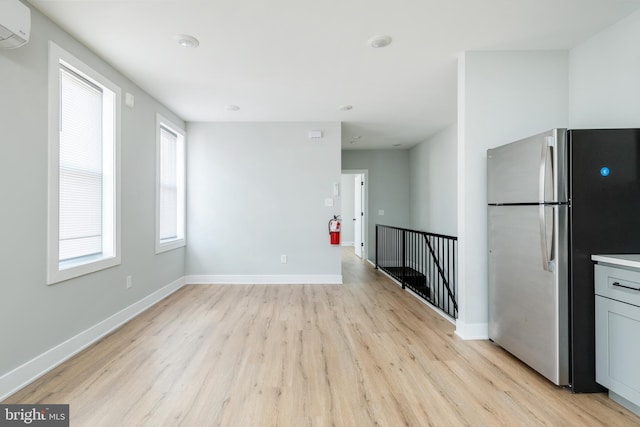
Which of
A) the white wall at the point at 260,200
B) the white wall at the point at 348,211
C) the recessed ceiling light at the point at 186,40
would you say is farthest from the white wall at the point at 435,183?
the recessed ceiling light at the point at 186,40

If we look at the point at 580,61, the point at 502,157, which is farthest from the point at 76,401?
the point at 580,61

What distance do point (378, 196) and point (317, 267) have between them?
9.61 feet

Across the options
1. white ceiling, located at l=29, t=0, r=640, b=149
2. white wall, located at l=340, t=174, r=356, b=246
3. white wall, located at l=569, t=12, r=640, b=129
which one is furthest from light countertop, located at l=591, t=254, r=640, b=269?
white wall, located at l=340, t=174, r=356, b=246

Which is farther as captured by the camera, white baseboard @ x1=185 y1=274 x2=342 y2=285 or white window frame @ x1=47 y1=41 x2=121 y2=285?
white baseboard @ x1=185 y1=274 x2=342 y2=285

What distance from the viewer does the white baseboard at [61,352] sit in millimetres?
1888

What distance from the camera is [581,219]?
1.92 meters

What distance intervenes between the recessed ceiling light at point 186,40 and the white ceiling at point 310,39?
0.05m

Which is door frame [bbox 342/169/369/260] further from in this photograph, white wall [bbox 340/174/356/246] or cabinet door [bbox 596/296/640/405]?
cabinet door [bbox 596/296/640/405]

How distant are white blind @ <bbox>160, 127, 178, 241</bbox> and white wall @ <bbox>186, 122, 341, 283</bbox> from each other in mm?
236

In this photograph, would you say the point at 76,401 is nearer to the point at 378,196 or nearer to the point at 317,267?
A: the point at 317,267

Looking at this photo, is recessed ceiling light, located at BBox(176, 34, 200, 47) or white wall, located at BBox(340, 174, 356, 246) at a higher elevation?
recessed ceiling light, located at BBox(176, 34, 200, 47)

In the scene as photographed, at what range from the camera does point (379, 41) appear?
2.51 meters

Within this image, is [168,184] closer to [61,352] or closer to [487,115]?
[61,352]

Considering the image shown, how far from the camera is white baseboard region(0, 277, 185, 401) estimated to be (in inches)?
74.3
